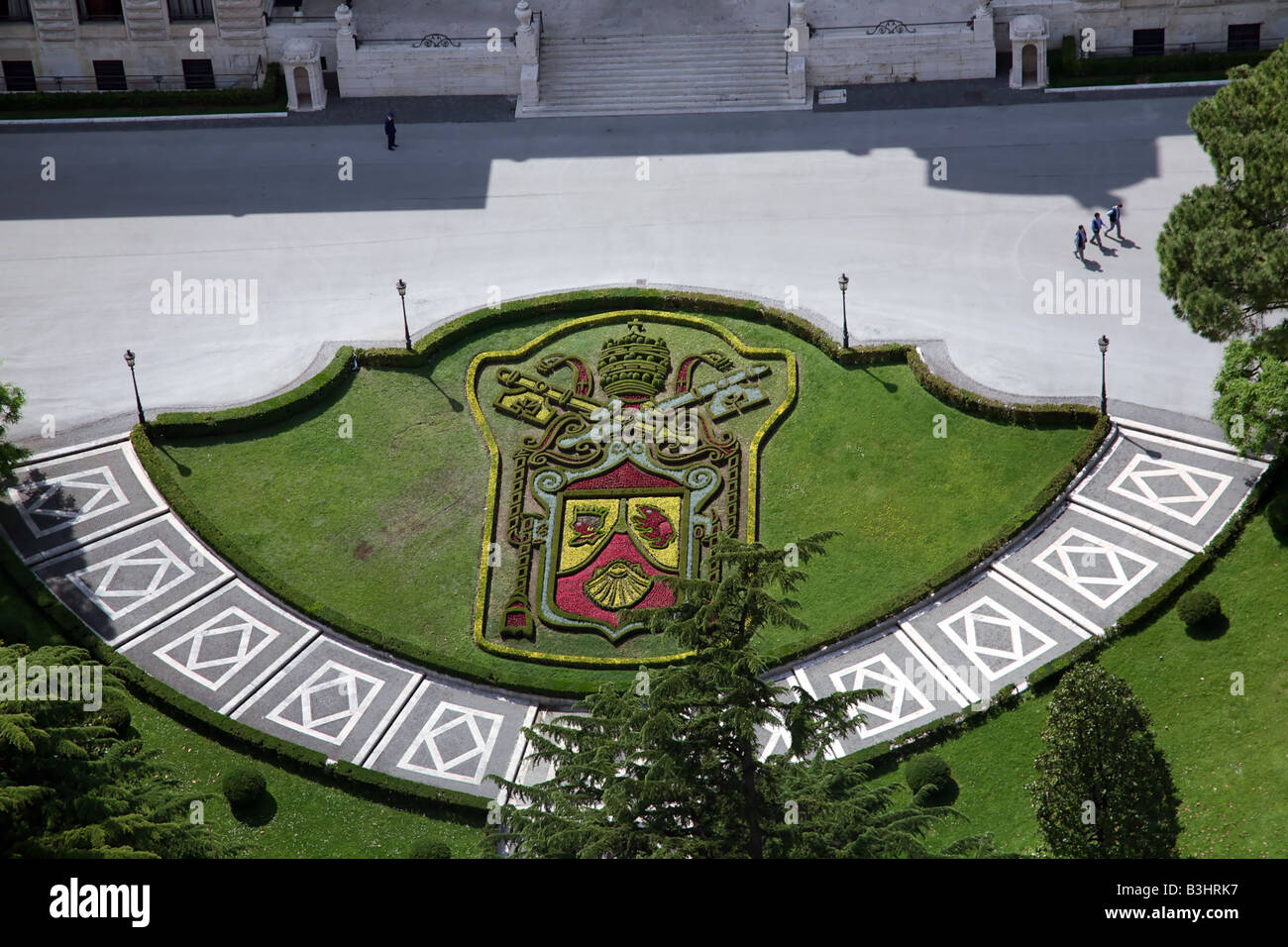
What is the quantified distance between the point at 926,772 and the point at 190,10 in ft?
168

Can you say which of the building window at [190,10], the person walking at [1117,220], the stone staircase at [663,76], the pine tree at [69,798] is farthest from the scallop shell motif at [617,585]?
the building window at [190,10]

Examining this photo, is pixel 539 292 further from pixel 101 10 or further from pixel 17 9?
pixel 17 9

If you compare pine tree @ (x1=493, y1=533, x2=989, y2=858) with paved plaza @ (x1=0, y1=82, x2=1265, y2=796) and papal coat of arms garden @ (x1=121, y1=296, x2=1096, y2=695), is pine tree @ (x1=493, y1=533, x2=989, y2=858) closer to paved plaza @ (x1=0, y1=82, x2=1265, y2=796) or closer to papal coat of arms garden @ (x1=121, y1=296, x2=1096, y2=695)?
paved plaza @ (x1=0, y1=82, x2=1265, y2=796)

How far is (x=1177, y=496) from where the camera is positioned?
168ft

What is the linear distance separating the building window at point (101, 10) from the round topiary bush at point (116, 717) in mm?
40850

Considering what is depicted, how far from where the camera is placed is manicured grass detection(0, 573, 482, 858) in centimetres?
4316

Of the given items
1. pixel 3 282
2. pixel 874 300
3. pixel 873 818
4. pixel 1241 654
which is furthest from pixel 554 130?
pixel 873 818

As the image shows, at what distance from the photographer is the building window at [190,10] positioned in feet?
248

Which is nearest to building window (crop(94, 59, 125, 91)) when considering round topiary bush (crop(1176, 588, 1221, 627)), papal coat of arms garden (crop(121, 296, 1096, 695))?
papal coat of arms garden (crop(121, 296, 1096, 695))

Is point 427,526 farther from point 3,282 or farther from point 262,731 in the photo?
point 3,282

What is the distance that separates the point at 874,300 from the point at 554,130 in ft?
60.2

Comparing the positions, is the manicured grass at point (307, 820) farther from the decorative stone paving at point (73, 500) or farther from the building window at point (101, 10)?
the building window at point (101, 10)

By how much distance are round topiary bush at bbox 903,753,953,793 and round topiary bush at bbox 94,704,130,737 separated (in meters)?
21.0

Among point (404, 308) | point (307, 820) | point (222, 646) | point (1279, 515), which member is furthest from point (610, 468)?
point (1279, 515)
